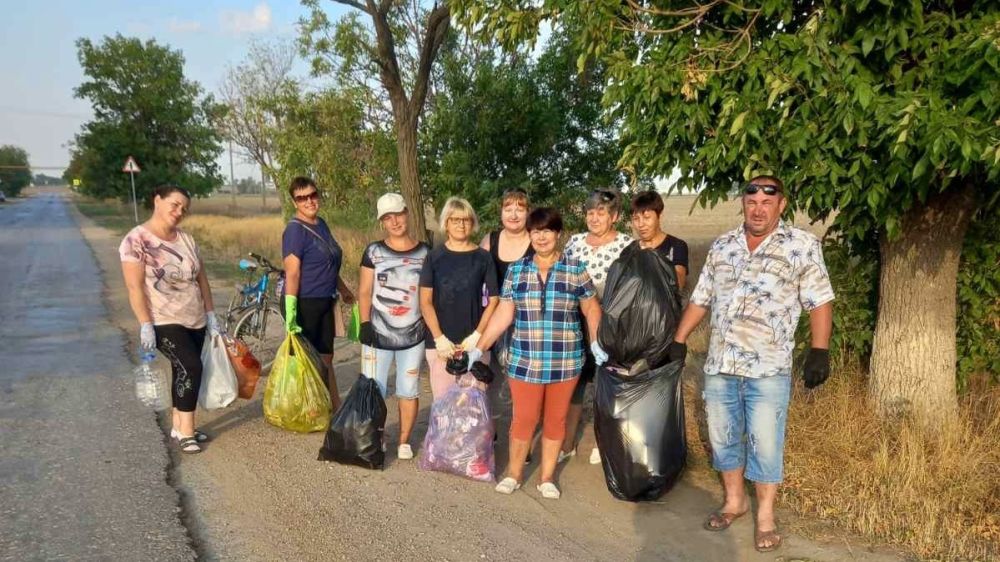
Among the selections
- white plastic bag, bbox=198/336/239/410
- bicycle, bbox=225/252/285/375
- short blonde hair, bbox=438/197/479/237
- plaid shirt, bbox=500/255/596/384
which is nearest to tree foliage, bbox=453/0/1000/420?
plaid shirt, bbox=500/255/596/384

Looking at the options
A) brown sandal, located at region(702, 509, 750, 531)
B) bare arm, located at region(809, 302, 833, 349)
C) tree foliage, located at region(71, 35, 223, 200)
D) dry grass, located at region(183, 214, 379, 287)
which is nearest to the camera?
bare arm, located at region(809, 302, 833, 349)

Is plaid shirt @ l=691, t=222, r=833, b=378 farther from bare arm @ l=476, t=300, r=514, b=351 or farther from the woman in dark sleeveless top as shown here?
the woman in dark sleeveless top

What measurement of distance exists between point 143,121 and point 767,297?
38115mm

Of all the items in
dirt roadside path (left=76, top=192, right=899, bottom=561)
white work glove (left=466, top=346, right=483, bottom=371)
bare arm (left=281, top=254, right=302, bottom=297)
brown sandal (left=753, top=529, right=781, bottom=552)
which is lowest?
dirt roadside path (left=76, top=192, right=899, bottom=561)

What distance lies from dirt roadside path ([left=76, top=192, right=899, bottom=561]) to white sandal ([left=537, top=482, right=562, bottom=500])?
0.05 meters

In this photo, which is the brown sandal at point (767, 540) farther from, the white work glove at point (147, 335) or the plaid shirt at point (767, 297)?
the white work glove at point (147, 335)

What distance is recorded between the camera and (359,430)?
4129 mm

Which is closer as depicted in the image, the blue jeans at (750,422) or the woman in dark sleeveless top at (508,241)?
the blue jeans at (750,422)

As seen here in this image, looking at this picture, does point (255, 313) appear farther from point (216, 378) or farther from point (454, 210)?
point (454, 210)

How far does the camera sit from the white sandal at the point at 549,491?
3.85 m

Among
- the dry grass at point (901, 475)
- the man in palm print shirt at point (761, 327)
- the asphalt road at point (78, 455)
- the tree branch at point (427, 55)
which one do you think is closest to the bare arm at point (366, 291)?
the asphalt road at point (78, 455)

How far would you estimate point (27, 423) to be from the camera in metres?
4.86

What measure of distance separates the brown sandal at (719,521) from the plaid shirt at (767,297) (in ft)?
2.61

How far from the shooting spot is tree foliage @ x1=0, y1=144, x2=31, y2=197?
3644 inches
